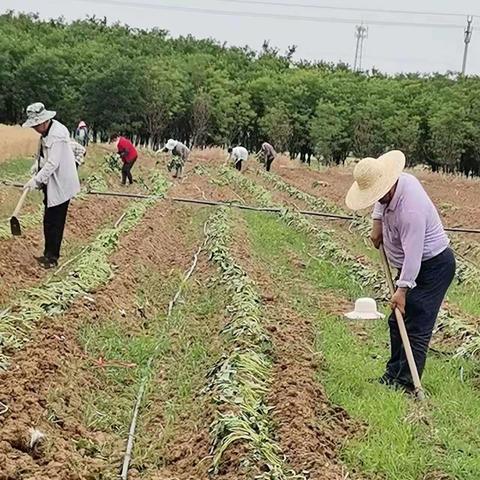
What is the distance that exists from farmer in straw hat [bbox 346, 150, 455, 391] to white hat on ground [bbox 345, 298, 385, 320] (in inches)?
69.9

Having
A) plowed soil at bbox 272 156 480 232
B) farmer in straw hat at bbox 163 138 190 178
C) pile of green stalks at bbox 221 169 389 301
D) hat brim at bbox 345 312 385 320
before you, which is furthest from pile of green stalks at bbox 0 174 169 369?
farmer in straw hat at bbox 163 138 190 178

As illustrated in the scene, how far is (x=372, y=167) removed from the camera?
18.1 ft

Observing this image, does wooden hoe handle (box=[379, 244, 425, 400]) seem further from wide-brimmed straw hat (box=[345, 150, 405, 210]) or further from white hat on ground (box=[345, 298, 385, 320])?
white hat on ground (box=[345, 298, 385, 320])

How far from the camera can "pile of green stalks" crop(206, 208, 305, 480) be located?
410cm

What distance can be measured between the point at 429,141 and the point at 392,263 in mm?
50079

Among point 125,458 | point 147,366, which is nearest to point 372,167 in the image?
point 147,366

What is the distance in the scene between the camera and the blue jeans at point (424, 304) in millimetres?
5594

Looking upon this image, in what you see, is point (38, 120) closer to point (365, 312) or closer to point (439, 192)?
point (365, 312)

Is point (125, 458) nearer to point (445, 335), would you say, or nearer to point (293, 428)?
point (293, 428)

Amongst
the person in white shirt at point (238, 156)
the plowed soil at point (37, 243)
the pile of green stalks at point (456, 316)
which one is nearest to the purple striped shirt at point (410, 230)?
the pile of green stalks at point (456, 316)

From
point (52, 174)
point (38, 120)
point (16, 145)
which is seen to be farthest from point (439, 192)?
point (38, 120)

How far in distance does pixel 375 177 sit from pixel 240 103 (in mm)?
54142

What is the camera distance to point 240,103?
5884cm

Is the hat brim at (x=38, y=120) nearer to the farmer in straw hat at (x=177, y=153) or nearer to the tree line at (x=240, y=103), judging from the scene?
the farmer in straw hat at (x=177, y=153)
